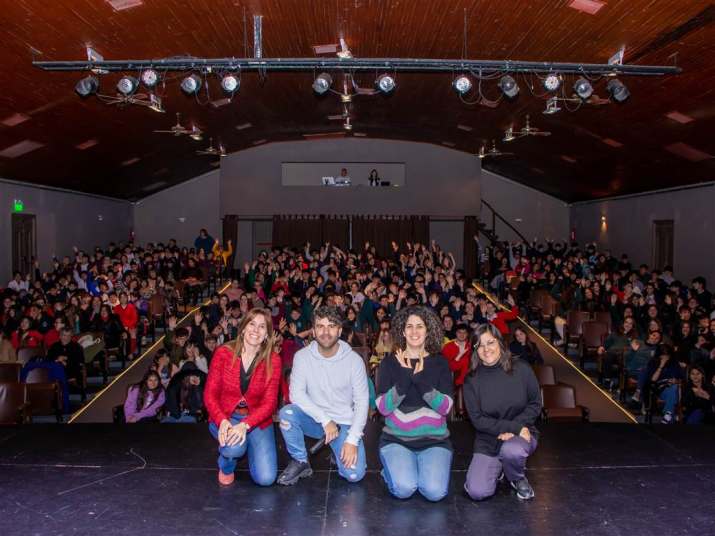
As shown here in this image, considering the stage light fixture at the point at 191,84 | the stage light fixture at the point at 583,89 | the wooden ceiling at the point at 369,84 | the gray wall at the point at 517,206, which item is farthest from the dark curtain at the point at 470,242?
the stage light fixture at the point at 191,84

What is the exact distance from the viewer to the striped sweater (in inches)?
149

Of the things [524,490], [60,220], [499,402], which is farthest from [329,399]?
[60,220]

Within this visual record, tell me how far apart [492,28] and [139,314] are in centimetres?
679

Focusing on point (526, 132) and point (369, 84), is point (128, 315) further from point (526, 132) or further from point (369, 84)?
point (526, 132)

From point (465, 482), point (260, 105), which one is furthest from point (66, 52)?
point (465, 482)

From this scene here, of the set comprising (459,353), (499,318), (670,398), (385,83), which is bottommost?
(670,398)

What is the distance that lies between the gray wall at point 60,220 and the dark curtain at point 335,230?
5833 millimetres

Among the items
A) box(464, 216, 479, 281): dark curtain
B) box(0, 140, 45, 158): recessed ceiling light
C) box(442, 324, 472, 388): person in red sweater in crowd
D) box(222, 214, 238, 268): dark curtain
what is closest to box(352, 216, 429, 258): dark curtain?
box(464, 216, 479, 281): dark curtain

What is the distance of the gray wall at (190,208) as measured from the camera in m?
20.5

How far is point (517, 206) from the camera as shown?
20625mm

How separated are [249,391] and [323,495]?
2.41 feet

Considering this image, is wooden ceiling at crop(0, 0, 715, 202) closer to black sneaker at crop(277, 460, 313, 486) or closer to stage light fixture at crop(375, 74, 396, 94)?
stage light fixture at crop(375, 74, 396, 94)

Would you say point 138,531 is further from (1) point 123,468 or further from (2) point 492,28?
(2) point 492,28

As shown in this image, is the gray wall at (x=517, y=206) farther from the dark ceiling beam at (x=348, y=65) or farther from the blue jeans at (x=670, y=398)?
the blue jeans at (x=670, y=398)
